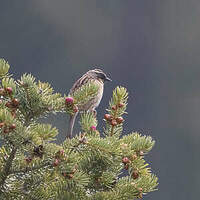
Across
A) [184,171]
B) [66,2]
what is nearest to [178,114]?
[184,171]

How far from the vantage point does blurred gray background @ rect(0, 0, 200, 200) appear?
97213mm

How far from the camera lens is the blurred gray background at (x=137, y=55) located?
97.2 meters

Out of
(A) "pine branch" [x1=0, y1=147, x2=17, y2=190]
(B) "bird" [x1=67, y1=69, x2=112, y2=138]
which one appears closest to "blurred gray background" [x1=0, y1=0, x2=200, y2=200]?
(B) "bird" [x1=67, y1=69, x2=112, y2=138]

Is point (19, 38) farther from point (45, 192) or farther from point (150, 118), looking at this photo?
point (45, 192)

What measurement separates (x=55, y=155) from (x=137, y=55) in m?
134

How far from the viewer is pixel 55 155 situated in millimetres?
2914

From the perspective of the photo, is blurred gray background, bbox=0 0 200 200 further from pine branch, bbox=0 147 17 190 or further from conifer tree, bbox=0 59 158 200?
pine branch, bbox=0 147 17 190

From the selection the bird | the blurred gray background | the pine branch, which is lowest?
the pine branch

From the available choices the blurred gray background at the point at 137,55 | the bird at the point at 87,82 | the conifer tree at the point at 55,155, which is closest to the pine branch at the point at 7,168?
the conifer tree at the point at 55,155

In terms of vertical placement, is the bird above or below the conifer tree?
above

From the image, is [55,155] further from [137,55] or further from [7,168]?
[137,55]

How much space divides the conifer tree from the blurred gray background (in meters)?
83.8

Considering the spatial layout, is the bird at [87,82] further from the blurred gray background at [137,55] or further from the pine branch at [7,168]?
the blurred gray background at [137,55]

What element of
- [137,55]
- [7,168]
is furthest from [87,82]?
[137,55]
